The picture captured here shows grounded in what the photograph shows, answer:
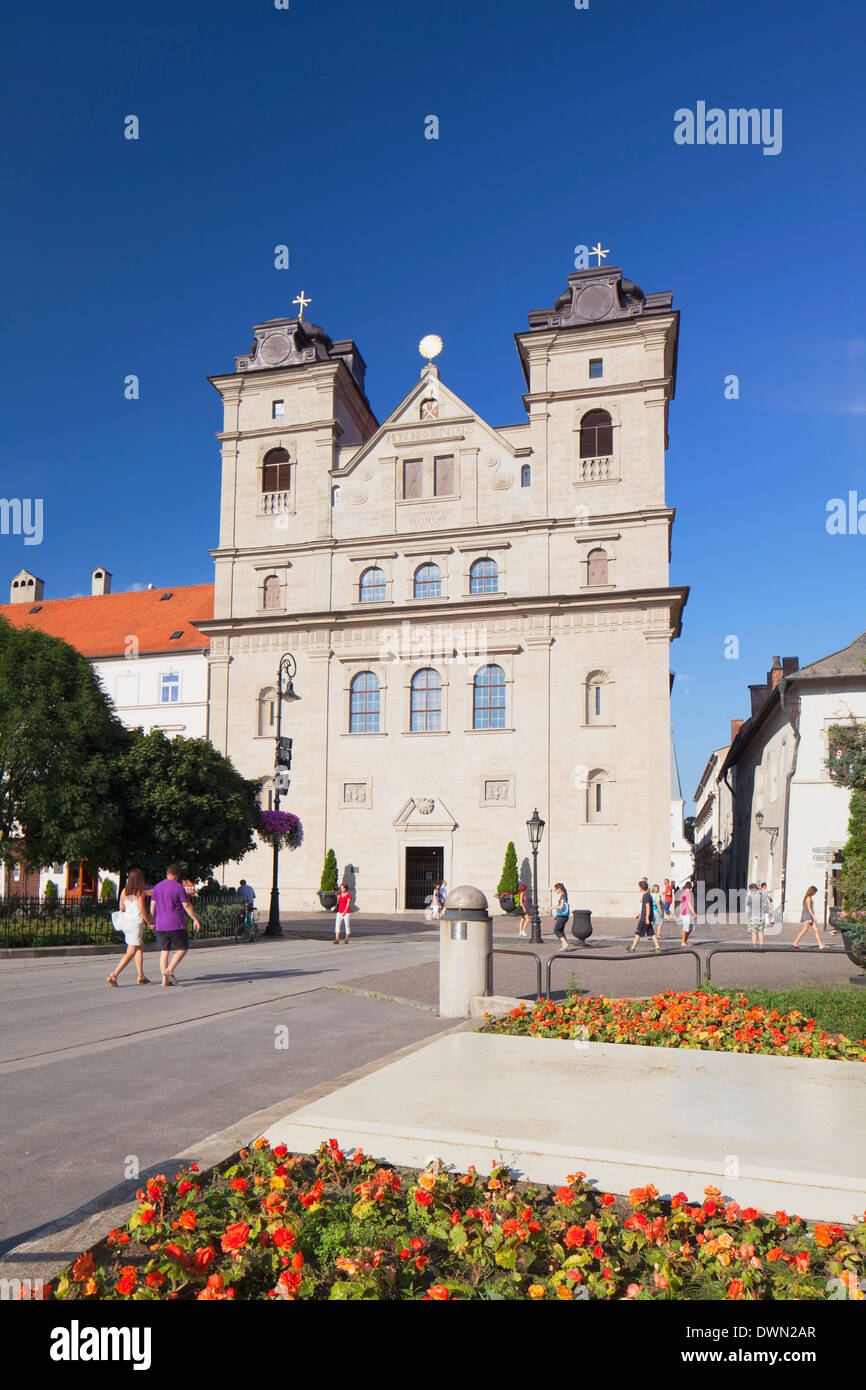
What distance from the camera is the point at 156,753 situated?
2620 centimetres

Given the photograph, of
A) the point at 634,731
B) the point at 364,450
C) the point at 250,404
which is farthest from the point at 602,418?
the point at 250,404

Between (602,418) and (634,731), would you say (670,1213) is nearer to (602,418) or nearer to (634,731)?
(634,731)

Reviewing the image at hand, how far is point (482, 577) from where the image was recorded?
136 feet

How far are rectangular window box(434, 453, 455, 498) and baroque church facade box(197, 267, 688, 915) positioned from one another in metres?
0.10

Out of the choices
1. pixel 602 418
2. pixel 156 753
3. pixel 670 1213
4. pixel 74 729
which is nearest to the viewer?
pixel 670 1213

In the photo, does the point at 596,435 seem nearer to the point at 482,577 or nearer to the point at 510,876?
the point at 482,577

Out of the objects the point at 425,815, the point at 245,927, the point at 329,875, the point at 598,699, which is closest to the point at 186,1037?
the point at 245,927

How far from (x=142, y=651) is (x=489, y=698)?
763 inches

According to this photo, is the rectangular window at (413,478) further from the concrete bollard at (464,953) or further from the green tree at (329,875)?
the concrete bollard at (464,953)

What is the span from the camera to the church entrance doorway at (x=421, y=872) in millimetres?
39938

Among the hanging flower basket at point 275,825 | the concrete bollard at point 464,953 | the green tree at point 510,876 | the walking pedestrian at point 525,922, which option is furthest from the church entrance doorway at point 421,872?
the concrete bollard at point 464,953

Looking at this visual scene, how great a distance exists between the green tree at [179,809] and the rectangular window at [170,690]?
19827 millimetres

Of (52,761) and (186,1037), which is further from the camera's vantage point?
(52,761)
